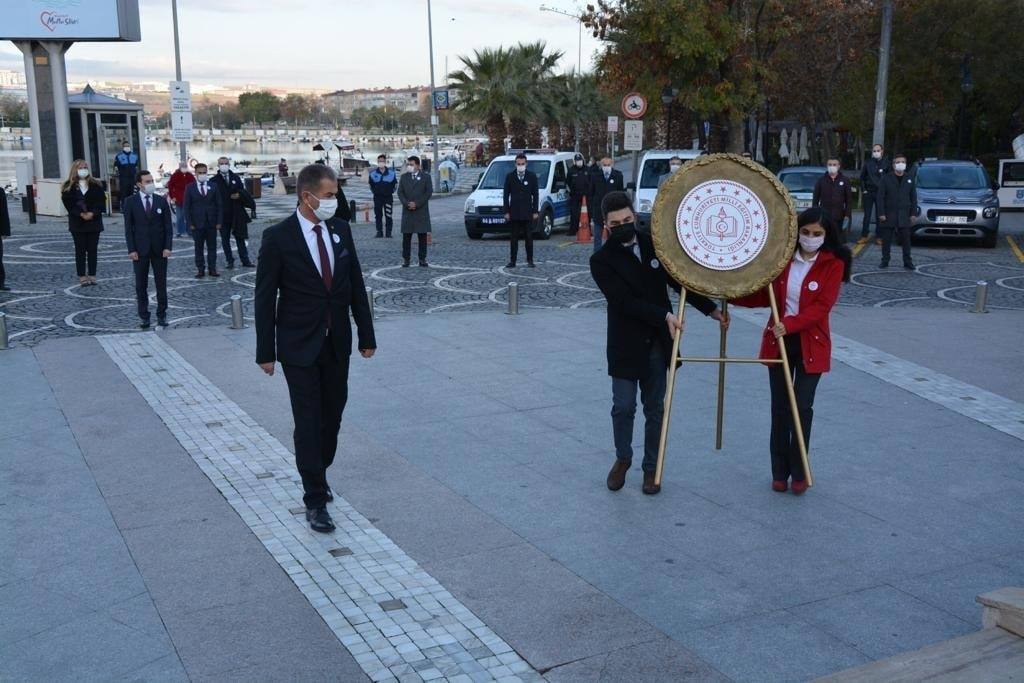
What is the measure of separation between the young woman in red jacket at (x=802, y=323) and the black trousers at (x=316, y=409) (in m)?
2.50

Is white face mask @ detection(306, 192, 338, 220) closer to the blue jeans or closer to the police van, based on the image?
the blue jeans

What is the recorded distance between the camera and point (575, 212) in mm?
24219

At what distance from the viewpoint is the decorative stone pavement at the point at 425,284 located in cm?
1431

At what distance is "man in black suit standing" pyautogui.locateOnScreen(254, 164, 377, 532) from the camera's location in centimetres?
605

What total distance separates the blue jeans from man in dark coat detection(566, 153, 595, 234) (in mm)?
15312

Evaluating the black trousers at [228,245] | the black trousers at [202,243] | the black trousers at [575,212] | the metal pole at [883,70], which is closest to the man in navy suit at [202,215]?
the black trousers at [202,243]

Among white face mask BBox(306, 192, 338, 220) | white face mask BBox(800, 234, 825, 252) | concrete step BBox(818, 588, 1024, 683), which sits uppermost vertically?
white face mask BBox(306, 192, 338, 220)

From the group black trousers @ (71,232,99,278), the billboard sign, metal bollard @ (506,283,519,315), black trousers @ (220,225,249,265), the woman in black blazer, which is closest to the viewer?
metal bollard @ (506,283,519,315)

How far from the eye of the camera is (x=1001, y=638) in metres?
4.56

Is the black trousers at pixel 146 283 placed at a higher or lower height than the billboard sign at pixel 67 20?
lower

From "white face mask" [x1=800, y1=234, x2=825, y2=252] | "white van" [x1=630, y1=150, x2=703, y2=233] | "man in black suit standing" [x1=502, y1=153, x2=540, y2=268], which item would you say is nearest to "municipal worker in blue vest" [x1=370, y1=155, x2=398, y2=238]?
"white van" [x1=630, y1=150, x2=703, y2=233]

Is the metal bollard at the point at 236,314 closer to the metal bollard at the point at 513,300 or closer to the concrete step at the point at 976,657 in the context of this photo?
the metal bollard at the point at 513,300

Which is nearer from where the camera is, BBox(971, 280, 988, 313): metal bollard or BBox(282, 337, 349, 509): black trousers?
BBox(282, 337, 349, 509): black trousers

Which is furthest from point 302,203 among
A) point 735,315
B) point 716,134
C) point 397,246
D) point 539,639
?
point 716,134
